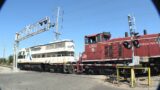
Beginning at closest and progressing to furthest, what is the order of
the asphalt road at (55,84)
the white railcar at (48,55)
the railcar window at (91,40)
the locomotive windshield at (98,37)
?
the asphalt road at (55,84)
the locomotive windshield at (98,37)
the railcar window at (91,40)
the white railcar at (48,55)

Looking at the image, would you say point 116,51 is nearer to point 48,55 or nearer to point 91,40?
point 91,40

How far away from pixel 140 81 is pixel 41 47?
2631cm

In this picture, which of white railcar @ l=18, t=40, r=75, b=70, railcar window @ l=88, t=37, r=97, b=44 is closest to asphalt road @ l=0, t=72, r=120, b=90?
railcar window @ l=88, t=37, r=97, b=44

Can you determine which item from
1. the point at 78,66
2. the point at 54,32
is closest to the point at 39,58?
the point at 54,32

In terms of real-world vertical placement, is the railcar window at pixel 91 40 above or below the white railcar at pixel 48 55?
above

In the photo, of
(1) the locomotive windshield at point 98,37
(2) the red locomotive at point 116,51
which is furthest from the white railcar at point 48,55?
(1) the locomotive windshield at point 98,37

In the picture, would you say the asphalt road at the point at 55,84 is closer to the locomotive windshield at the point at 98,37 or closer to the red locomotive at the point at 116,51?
the red locomotive at the point at 116,51

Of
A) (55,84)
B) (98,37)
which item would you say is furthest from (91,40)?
(55,84)

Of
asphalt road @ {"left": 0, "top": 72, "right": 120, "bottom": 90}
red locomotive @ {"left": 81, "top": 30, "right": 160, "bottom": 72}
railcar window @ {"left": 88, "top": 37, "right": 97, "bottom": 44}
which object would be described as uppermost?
railcar window @ {"left": 88, "top": 37, "right": 97, "bottom": 44}

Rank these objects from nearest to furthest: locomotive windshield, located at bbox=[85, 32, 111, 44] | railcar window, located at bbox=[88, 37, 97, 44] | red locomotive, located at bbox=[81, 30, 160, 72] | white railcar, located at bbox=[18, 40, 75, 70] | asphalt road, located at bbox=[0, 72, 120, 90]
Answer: asphalt road, located at bbox=[0, 72, 120, 90], red locomotive, located at bbox=[81, 30, 160, 72], locomotive windshield, located at bbox=[85, 32, 111, 44], railcar window, located at bbox=[88, 37, 97, 44], white railcar, located at bbox=[18, 40, 75, 70]

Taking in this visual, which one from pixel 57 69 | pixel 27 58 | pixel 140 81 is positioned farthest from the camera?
pixel 27 58

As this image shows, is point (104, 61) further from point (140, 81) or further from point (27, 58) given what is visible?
point (27, 58)

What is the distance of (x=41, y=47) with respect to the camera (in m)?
44.6

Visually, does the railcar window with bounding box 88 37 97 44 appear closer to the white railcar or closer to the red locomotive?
the red locomotive
